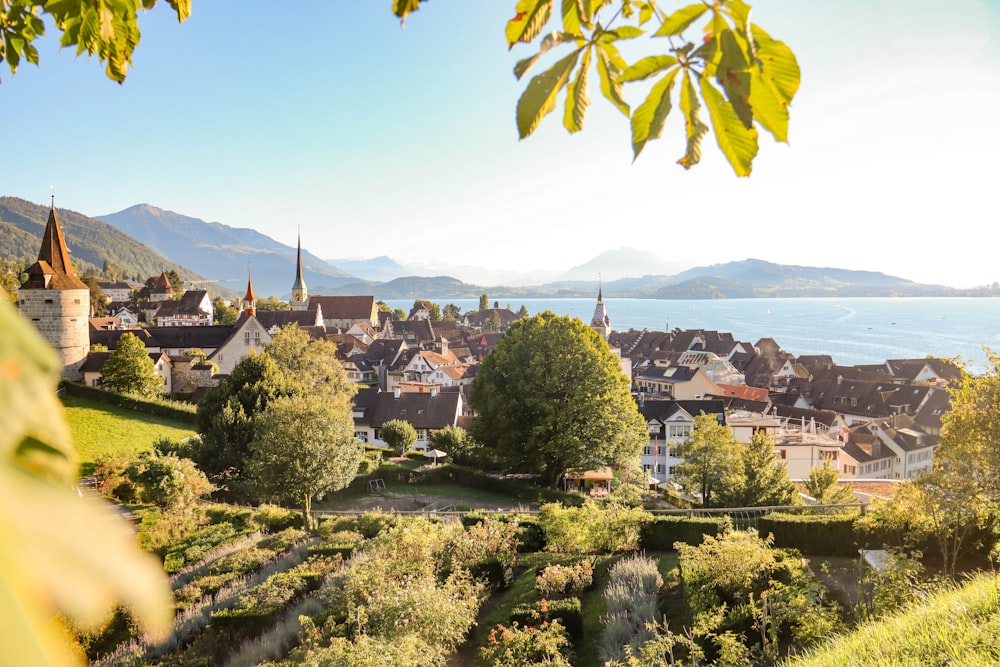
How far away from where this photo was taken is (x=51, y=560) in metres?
0.38

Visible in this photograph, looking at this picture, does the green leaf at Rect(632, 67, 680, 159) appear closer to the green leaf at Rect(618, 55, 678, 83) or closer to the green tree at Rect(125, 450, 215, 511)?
the green leaf at Rect(618, 55, 678, 83)

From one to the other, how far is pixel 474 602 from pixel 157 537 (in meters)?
11.0

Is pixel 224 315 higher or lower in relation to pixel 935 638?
lower

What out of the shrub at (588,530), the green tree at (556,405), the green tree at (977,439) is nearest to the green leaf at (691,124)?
the green tree at (977,439)

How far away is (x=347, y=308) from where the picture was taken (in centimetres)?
10062

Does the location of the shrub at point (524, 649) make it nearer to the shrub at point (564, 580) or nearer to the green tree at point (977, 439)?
the shrub at point (564, 580)

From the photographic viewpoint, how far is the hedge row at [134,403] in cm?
3409

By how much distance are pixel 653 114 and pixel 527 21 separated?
0.49 meters

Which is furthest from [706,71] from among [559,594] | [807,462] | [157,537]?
[807,462]

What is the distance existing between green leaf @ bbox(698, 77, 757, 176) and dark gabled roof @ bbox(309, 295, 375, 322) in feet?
328

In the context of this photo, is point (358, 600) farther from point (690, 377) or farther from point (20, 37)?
point (690, 377)

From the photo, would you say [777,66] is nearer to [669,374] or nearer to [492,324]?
[669,374]

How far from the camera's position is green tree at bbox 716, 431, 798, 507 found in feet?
68.3

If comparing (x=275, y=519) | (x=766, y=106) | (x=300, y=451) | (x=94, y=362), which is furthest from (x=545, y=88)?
(x=94, y=362)
